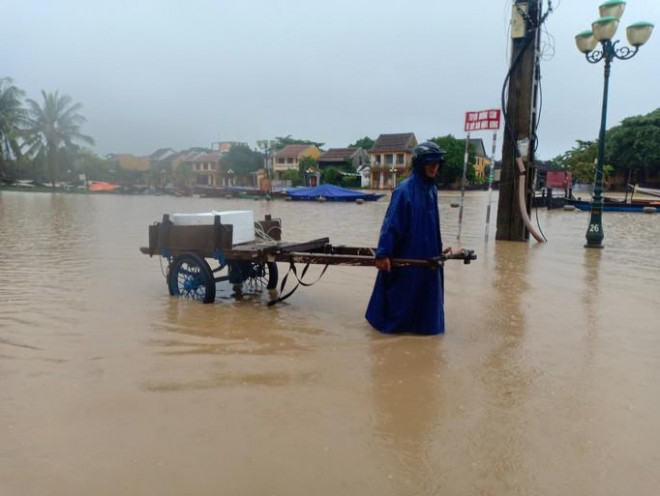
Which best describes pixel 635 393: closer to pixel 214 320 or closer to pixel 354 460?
pixel 354 460

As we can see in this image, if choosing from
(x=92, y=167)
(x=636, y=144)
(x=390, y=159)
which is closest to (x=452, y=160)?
(x=390, y=159)

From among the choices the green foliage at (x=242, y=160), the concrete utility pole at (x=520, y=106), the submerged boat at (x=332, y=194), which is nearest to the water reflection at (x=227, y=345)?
the concrete utility pole at (x=520, y=106)

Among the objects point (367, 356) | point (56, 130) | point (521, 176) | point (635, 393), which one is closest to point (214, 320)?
point (367, 356)

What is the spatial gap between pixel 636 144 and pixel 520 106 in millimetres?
39490

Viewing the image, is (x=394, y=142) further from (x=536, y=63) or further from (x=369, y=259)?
(x=369, y=259)

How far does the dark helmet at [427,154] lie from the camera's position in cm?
442

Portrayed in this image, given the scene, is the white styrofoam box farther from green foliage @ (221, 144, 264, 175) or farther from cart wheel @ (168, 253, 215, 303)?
green foliage @ (221, 144, 264, 175)

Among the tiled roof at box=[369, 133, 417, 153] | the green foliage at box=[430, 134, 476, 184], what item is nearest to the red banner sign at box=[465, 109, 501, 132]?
the green foliage at box=[430, 134, 476, 184]

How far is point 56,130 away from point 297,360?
200 feet

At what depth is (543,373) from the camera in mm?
3875

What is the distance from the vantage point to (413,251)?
4566 millimetres

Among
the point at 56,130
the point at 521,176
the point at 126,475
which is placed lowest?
the point at 126,475

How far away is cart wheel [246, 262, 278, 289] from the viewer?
6.30 metres

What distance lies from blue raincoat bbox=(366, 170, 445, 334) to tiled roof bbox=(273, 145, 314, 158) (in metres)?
65.9
